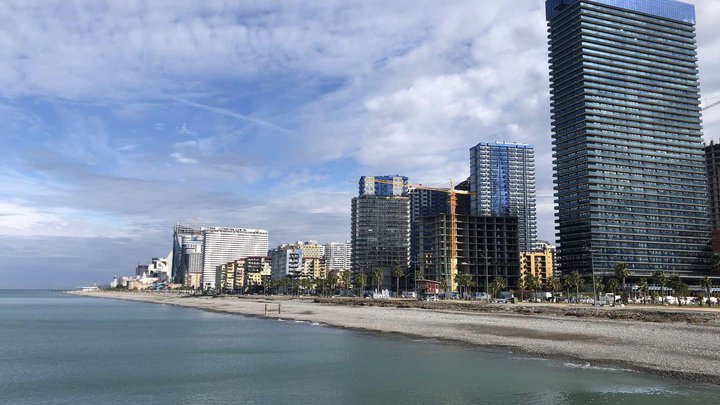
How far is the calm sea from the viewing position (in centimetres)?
3691

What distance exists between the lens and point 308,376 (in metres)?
46.0

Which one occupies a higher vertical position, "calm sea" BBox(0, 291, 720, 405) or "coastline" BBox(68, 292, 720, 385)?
"coastline" BBox(68, 292, 720, 385)

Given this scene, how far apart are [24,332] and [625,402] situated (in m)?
Answer: 92.8

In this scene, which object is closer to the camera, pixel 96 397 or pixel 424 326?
pixel 96 397

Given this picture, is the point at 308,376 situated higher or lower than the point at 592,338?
lower

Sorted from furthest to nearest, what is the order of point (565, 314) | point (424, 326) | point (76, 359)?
point (565, 314), point (424, 326), point (76, 359)

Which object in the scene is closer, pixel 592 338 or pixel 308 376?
pixel 308 376

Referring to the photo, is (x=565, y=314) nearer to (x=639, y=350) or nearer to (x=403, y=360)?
(x=639, y=350)

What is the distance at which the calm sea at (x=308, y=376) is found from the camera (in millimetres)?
36906

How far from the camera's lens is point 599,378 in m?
41.3

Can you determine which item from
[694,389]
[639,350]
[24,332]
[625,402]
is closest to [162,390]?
[625,402]

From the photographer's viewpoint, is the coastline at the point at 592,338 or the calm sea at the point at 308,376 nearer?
the calm sea at the point at 308,376

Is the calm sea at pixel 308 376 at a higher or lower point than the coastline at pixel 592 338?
lower

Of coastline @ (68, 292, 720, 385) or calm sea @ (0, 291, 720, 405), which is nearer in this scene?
calm sea @ (0, 291, 720, 405)
